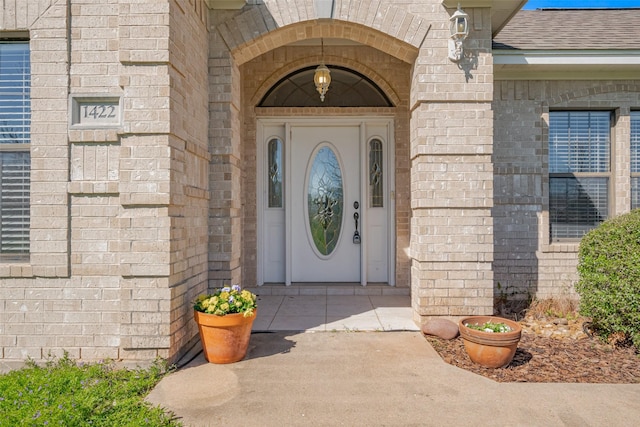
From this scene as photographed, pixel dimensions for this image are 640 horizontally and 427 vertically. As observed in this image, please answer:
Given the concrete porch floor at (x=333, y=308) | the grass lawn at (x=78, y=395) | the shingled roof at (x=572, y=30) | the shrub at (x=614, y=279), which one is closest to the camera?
the grass lawn at (x=78, y=395)

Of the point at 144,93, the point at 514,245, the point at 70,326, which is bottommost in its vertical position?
the point at 70,326

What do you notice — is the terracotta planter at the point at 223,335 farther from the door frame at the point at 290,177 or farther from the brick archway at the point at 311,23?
the brick archway at the point at 311,23

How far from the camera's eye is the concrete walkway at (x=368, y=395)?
8.44 feet

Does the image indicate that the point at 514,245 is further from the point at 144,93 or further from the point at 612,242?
the point at 144,93

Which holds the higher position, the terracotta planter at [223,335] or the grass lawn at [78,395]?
the terracotta planter at [223,335]

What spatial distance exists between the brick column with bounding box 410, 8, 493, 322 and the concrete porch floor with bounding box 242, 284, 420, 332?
2.31 ft

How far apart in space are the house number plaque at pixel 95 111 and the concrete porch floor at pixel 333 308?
2477 millimetres

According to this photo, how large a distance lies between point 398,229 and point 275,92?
2.72 m

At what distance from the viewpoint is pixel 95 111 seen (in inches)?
132

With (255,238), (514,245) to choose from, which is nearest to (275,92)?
(255,238)

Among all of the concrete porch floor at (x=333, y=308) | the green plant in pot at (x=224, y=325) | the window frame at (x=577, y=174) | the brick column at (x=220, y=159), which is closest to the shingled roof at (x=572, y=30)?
the window frame at (x=577, y=174)

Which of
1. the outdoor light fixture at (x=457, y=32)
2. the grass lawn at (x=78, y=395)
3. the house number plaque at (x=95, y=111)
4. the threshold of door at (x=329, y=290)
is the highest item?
the outdoor light fixture at (x=457, y=32)

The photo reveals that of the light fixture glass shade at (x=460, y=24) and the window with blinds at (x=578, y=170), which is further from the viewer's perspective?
the window with blinds at (x=578, y=170)

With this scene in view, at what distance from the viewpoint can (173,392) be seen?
2910 millimetres
